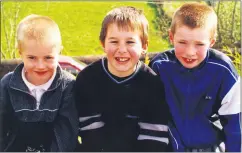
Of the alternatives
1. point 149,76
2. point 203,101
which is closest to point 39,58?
point 149,76

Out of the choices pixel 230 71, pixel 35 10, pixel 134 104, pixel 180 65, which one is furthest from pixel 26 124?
pixel 35 10

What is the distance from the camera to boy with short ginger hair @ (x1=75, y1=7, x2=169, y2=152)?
311 cm

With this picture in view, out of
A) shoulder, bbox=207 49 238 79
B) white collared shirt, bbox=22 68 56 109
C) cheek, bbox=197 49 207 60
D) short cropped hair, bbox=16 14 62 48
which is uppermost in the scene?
short cropped hair, bbox=16 14 62 48

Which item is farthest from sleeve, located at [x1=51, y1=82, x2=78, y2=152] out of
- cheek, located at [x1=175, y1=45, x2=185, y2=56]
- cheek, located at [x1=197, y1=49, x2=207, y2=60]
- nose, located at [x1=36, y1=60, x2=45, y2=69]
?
cheek, located at [x1=197, y1=49, x2=207, y2=60]

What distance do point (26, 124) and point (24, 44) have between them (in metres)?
0.52

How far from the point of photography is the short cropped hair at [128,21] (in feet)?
10.2

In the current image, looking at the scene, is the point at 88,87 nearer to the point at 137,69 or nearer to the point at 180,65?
the point at 137,69

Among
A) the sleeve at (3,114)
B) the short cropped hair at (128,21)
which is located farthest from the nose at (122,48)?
the sleeve at (3,114)

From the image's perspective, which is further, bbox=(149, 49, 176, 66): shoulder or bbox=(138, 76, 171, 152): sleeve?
bbox=(149, 49, 176, 66): shoulder

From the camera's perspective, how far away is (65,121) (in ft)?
10.5

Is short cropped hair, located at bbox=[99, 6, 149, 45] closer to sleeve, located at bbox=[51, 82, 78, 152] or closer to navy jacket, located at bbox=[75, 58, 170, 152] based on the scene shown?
navy jacket, located at bbox=[75, 58, 170, 152]

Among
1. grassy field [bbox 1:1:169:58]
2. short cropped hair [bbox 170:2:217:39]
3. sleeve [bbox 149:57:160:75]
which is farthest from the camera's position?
grassy field [bbox 1:1:169:58]

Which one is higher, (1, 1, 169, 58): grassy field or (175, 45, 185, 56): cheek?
(175, 45, 185, 56): cheek

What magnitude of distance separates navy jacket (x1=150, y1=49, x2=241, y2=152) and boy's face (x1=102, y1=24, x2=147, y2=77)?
0.91ft
